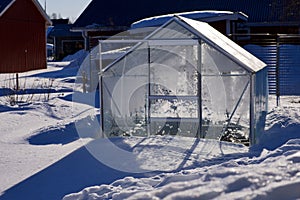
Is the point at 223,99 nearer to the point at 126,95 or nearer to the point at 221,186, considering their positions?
the point at 126,95

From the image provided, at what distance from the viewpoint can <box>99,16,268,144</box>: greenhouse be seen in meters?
9.41

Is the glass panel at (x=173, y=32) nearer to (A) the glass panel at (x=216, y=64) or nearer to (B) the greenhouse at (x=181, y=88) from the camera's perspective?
(B) the greenhouse at (x=181, y=88)

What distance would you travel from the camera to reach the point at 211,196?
484 cm

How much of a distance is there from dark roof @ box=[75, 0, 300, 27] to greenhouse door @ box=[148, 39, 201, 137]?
19992 millimetres

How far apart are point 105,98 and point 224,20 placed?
14.3m

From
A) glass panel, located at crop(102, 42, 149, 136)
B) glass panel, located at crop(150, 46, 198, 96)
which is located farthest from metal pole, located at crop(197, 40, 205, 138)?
glass panel, located at crop(102, 42, 149, 136)

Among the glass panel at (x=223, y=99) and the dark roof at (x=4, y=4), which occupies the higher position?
the dark roof at (x=4, y=4)

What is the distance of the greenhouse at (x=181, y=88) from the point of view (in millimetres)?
9406

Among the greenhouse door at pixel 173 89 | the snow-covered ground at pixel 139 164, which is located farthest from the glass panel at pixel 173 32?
the snow-covered ground at pixel 139 164

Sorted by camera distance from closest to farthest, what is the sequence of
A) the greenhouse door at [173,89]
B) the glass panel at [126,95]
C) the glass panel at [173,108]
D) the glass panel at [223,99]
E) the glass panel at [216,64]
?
1. the glass panel at [216,64]
2. the glass panel at [223,99]
3. the greenhouse door at [173,89]
4. the glass panel at [126,95]
5. the glass panel at [173,108]

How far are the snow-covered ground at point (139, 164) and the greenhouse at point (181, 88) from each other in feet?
2.02

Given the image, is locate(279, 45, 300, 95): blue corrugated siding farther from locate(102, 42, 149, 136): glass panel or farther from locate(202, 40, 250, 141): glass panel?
locate(102, 42, 149, 136): glass panel

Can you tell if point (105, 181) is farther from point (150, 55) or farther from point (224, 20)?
point (224, 20)

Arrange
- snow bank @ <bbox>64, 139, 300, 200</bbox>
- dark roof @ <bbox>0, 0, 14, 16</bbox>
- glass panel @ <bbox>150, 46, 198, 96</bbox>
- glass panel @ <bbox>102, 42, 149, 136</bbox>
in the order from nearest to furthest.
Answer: snow bank @ <bbox>64, 139, 300, 200</bbox> → glass panel @ <bbox>102, 42, 149, 136</bbox> → glass panel @ <bbox>150, 46, 198, 96</bbox> → dark roof @ <bbox>0, 0, 14, 16</bbox>
